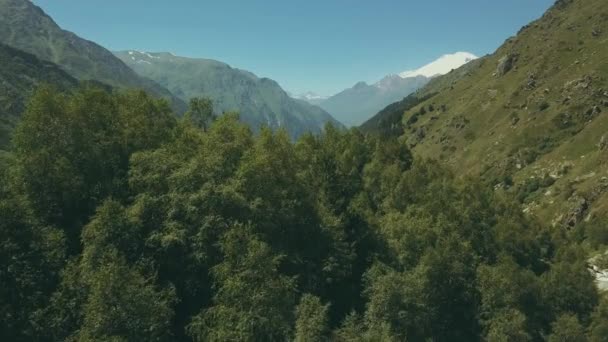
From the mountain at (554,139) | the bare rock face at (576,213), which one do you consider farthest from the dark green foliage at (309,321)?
the bare rock face at (576,213)

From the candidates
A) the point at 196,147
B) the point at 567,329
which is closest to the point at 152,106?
the point at 196,147

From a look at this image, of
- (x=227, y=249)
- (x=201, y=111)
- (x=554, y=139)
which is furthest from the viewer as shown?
(x=554, y=139)

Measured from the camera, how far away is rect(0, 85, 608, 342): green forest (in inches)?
1670

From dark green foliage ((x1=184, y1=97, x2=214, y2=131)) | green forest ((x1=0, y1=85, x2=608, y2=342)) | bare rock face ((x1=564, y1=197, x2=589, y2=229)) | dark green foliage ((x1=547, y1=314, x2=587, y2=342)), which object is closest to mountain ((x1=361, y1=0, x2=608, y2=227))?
bare rock face ((x1=564, y1=197, x2=589, y2=229))

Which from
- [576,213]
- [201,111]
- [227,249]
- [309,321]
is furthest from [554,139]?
[227,249]

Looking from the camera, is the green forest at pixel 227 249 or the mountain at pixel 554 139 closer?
the green forest at pixel 227 249

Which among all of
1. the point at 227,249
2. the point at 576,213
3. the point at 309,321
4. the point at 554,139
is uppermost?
the point at 554,139

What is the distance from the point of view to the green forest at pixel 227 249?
139 ft

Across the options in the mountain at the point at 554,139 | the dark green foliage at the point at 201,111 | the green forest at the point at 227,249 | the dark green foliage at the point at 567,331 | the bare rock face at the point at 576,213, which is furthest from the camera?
the mountain at the point at 554,139

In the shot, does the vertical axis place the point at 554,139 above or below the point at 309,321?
above

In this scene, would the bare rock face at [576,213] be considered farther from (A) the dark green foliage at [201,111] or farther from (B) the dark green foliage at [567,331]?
(A) the dark green foliage at [201,111]

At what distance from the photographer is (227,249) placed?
46.0 meters

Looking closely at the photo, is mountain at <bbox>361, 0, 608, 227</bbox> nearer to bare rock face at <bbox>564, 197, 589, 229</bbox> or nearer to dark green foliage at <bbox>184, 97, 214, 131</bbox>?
bare rock face at <bbox>564, 197, 589, 229</bbox>

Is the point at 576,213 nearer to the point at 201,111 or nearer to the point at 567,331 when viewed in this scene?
the point at 567,331
